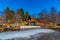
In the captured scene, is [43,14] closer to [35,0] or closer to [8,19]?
[35,0]

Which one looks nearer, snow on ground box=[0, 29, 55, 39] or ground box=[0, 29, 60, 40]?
ground box=[0, 29, 60, 40]

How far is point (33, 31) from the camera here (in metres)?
6.12

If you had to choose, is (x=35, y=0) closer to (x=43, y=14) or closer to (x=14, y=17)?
(x=43, y=14)

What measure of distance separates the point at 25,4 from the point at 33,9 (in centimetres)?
37

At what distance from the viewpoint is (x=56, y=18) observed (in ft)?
19.5

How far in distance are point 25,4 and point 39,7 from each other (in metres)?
0.54

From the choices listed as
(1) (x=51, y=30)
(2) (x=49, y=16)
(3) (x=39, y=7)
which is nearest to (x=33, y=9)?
(3) (x=39, y=7)

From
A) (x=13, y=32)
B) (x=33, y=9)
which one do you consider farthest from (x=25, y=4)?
(x=13, y=32)

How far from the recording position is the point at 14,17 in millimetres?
5934

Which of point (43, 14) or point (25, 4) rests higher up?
point (25, 4)

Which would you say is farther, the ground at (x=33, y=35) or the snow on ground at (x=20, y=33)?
the snow on ground at (x=20, y=33)

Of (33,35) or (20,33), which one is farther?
(20,33)

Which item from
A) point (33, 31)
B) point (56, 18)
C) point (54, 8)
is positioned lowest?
point (33, 31)

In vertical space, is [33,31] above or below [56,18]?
below
